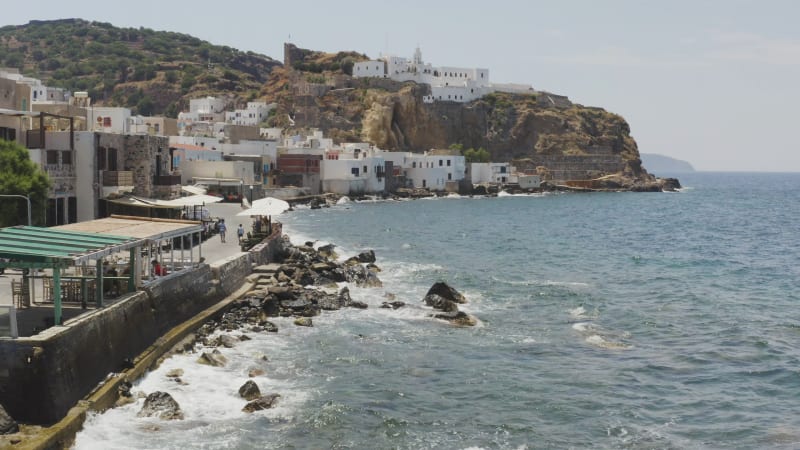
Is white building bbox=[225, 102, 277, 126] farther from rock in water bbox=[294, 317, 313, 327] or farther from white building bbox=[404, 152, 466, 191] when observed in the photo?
rock in water bbox=[294, 317, 313, 327]

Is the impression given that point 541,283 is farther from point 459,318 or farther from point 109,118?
point 109,118

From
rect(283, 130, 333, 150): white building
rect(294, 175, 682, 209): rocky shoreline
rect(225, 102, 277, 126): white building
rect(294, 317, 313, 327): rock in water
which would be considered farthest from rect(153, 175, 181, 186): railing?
rect(225, 102, 277, 126): white building

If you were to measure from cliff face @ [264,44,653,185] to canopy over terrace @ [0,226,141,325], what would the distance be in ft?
395

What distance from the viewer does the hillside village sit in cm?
3521

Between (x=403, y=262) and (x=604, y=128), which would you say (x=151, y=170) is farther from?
(x=604, y=128)

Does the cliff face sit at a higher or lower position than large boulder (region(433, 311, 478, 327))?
higher

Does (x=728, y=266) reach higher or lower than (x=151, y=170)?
lower

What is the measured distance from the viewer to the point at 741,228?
244 feet

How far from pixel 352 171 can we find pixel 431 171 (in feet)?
65.9

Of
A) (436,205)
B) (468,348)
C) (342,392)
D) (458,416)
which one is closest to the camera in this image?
(458,416)

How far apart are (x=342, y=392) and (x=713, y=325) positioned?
1529cm

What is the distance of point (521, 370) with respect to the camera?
73.3ft

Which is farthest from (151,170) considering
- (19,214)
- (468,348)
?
(468,348)

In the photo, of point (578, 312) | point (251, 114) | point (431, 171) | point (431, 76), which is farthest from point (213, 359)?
Answer: point (431, 76)
